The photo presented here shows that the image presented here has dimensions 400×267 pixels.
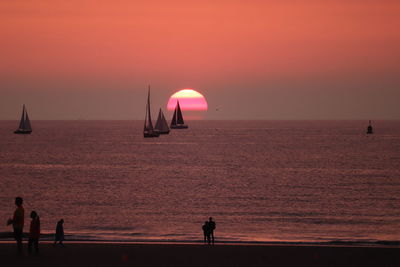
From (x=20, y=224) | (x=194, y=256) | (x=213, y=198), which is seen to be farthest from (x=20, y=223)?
(x=213, y=198)

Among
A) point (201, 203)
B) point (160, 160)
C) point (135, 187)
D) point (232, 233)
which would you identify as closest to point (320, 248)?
point (232, 233)

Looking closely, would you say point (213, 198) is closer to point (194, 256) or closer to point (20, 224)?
point (194, 256)

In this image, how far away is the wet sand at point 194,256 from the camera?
22953 millimetres

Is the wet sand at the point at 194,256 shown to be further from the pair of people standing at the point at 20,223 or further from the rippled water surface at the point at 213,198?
the rippled water surface at the point at 213,198

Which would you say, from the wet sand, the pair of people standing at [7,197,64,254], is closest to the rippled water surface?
the wet sand

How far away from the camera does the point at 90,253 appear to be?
2506cm

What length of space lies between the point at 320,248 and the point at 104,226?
19.6 m

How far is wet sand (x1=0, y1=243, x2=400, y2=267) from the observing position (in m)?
23.0

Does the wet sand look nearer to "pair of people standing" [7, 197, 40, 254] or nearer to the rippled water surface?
"pair of people standing" [7, 197, 40, 254]

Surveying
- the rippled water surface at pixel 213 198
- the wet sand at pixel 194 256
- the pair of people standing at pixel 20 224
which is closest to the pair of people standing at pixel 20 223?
the pair of people standing at pixel 20 224

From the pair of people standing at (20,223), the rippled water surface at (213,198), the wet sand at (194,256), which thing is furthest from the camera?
the rippled water surface at (213,198)

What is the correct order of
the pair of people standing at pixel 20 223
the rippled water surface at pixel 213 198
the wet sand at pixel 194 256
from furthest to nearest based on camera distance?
the rippled water surface at pixel 213 198
the wet sand at pixel 194 256
the pair of people standing at pixel 20 223

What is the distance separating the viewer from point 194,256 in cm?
2472

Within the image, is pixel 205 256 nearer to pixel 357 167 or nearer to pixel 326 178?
pixel 326 178
